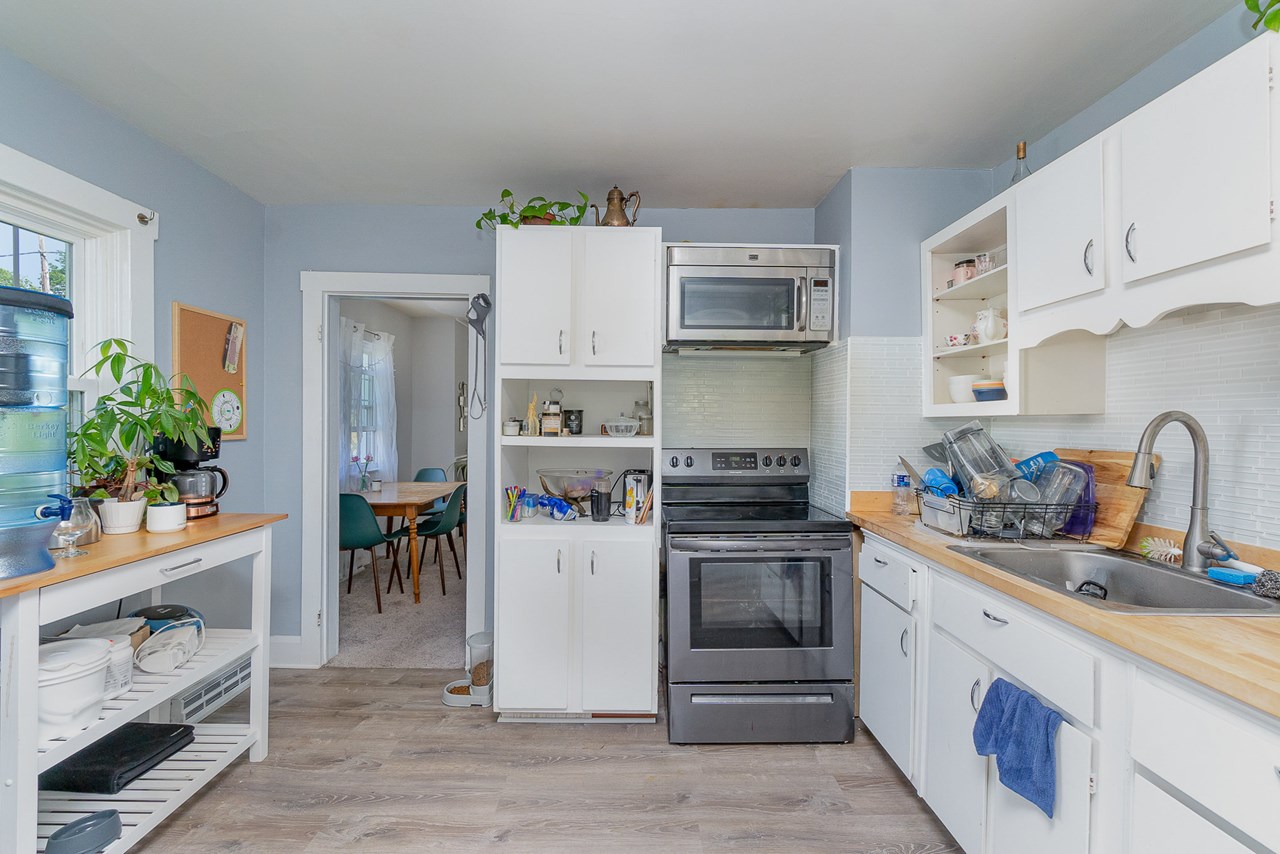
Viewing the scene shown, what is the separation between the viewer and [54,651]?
1.50 meters

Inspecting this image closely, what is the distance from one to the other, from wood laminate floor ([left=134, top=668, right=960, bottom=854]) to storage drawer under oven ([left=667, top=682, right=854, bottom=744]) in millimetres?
49

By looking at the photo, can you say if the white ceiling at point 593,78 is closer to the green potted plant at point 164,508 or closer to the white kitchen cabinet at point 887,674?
the green potted plant at point 164,508

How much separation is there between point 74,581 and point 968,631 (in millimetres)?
2304

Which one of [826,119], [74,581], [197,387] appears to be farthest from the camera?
[197,387]

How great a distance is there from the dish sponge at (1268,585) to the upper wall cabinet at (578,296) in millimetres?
1870

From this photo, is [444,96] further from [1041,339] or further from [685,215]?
[1041,339]

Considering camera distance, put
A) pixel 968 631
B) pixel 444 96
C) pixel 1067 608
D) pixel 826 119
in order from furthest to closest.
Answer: pixel 826 119
pixel 444 96
pixel 968 631
pixel 1067 608

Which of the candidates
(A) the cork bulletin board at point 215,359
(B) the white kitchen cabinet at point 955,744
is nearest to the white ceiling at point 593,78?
(A) the cork bulletin board at point 215,359

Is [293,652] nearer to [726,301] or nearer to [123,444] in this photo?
[123,444]

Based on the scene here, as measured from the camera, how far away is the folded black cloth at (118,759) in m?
1.69

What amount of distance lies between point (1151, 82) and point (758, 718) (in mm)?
2512

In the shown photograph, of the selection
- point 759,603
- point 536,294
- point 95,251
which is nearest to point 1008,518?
point 759,603

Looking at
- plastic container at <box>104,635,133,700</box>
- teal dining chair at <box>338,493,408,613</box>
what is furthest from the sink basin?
teal dining chair at <box>338,493,408,613</box>

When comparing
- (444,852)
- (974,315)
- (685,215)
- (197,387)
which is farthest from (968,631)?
(197,387)
